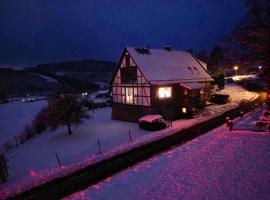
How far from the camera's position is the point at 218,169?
1515 centimetres

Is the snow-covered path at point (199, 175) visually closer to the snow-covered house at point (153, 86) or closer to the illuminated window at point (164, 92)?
the snow-covered house at point (153, 86)

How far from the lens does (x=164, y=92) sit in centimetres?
3372

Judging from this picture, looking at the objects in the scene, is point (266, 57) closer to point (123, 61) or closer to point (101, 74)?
point (123, 61)

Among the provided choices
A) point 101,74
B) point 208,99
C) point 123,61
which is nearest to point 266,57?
point 123,61

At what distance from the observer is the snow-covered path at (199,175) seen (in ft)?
41.3

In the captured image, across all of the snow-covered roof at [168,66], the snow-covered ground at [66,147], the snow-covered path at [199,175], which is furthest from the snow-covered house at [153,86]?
the snow-covered path at [199,175]

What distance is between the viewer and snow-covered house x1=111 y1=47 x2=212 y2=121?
3312 cm

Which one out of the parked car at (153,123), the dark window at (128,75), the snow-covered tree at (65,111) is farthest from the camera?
the dark window at (128,75)

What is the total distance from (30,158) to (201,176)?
15.4 meters

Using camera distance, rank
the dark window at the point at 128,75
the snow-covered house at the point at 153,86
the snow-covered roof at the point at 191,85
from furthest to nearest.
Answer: the dark window at the point at 128,75 → the snow-covered roof at the point at 191,85 → the snow-covered house at the point at 153,86

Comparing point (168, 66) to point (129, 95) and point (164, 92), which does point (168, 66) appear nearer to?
point (164, 92)

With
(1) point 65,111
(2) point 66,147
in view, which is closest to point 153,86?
(1) point 65,111

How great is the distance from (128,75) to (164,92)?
234 inches

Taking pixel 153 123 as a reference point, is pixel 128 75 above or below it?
above
